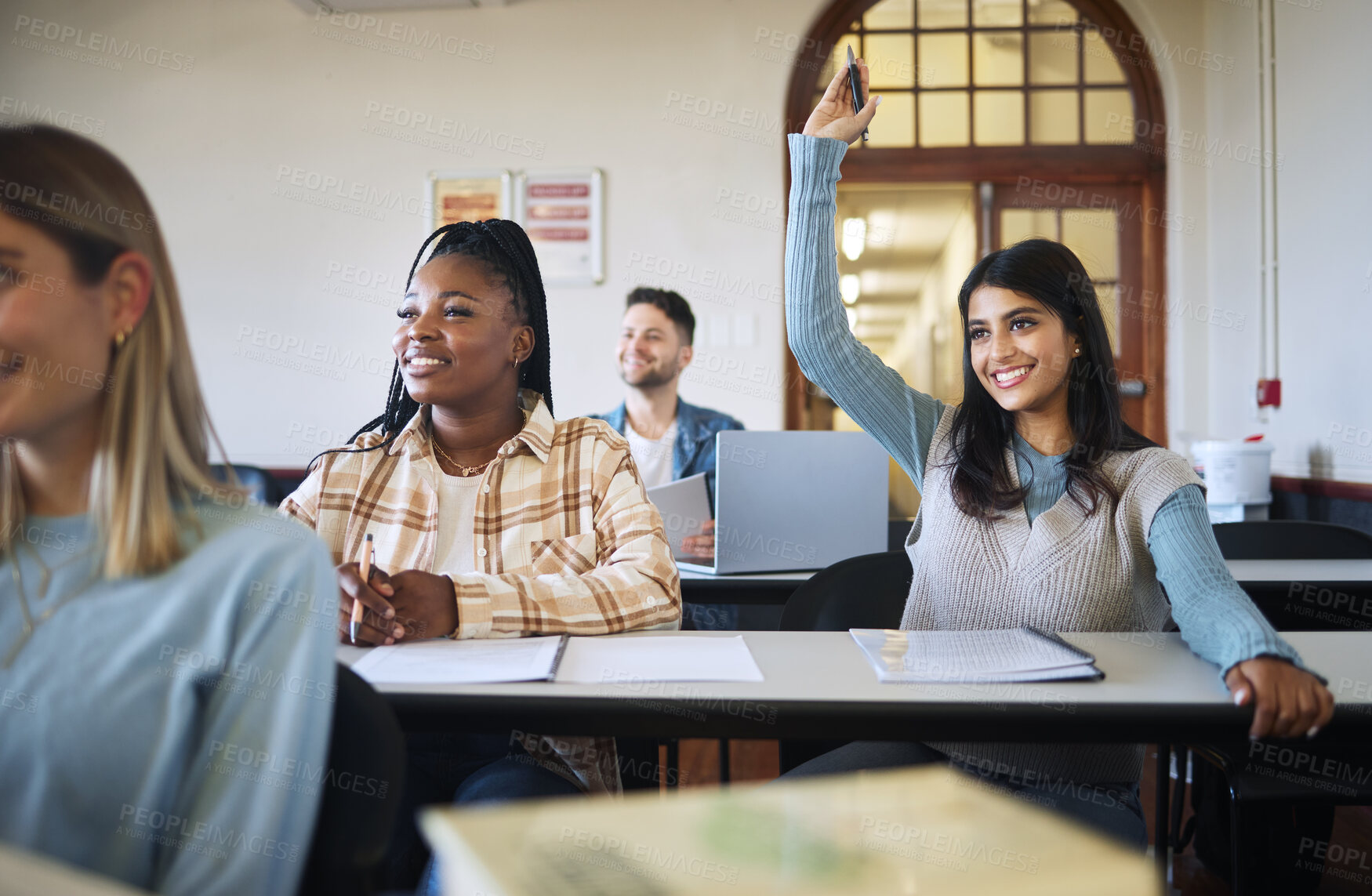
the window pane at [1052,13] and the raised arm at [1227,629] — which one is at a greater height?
the window pane at [1052,13]

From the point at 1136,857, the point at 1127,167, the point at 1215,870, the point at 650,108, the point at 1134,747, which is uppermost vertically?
the point at 650,108

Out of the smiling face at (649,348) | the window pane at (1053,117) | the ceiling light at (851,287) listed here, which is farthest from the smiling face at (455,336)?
the ceiling light at (851,287)

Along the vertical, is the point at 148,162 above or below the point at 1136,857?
above

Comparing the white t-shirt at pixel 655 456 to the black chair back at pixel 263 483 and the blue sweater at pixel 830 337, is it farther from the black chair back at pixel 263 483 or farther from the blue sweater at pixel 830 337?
the blue sweater at pixel 830 337

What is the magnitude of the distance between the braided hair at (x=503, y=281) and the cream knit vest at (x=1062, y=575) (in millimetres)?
759

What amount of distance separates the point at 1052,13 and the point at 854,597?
3734 millimetres

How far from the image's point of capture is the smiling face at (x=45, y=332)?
2.48ft

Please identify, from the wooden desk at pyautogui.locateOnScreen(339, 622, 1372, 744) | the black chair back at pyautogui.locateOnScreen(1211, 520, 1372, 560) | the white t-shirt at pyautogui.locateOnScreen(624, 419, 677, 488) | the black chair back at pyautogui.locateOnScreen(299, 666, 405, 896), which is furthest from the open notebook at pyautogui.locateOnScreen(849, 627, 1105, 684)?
the white t-shirt at pyautogui.locateOnScreen(624, 419, 677, 488)

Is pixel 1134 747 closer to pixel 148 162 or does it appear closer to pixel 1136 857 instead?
pixel 1136 857

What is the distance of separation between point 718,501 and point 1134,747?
3.41 ft

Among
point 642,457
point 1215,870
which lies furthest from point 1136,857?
point 642,457

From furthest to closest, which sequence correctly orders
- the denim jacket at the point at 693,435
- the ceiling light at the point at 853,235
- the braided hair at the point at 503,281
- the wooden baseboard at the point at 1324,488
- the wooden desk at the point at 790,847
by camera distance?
the ceiling light at the point at 853,235
the denim jacket at the point at 693,435
the wooden baseboard at the point at 1324,488
the braided hair at the point at 503,281
the wooden desk at the point at 790,847

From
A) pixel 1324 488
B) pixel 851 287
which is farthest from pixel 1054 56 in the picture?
pixel 1324 488

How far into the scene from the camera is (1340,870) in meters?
2.08
